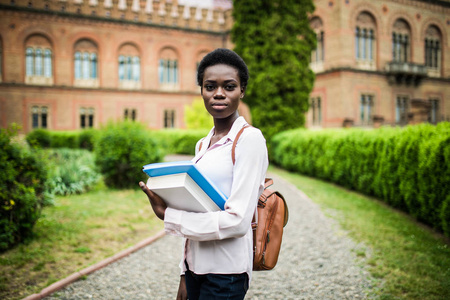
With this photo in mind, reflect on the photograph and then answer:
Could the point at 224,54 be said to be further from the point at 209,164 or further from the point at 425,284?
the point at 425,284

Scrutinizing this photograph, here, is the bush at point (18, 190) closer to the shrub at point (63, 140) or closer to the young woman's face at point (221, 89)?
the young woman's face at point (221, 89)

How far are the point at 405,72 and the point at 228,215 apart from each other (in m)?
25.2

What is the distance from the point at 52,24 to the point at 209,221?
29118 millimetres

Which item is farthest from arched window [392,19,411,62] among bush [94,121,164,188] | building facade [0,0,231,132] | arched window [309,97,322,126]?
bush [94,121,164,188]

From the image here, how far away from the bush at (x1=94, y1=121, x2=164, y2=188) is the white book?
707cm

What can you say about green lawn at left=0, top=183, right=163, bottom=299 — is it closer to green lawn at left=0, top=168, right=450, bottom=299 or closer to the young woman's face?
green lawn at left=0, top=168, right=450, bottom=299

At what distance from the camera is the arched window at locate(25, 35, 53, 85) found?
83.0 ft

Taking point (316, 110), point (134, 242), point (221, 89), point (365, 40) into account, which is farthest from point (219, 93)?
point (365, 40)

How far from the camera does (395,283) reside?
11.6 feet

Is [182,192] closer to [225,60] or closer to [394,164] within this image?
[225,60]

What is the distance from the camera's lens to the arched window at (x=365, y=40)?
22.3m

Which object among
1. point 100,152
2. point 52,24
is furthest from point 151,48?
point 100,152

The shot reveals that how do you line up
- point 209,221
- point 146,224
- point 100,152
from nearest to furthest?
point 209,221, point 146,224, point 100,152

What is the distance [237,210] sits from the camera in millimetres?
1360
